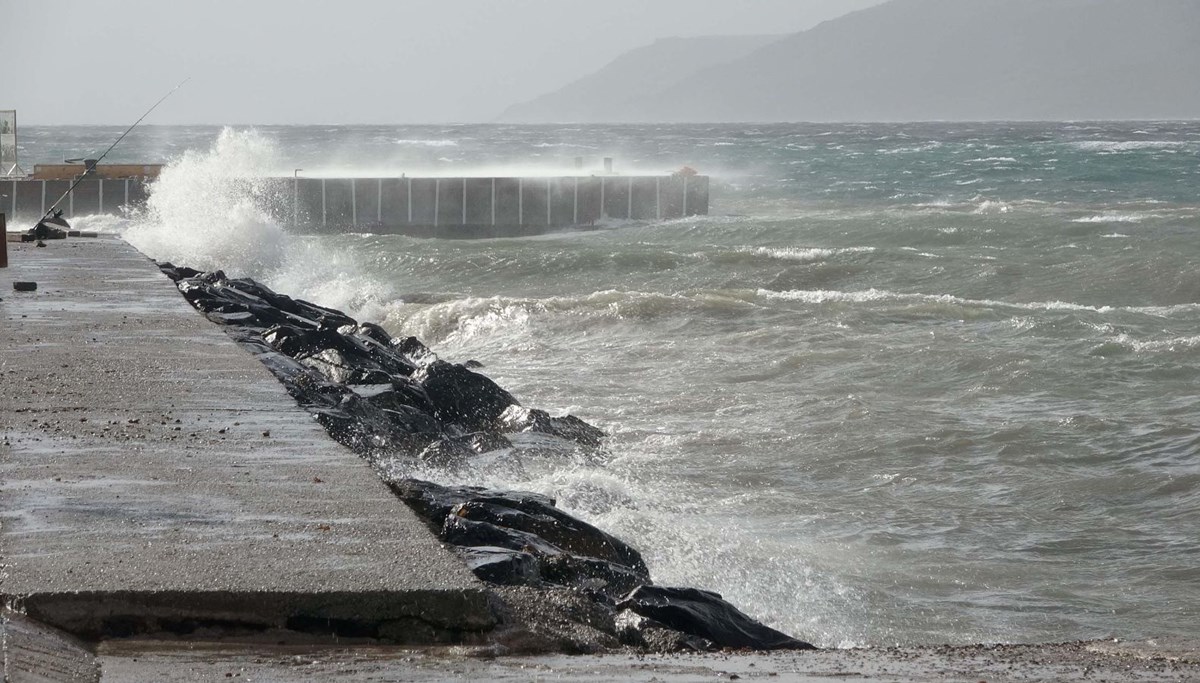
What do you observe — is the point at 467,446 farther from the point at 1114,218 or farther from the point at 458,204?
the point at 1114,218

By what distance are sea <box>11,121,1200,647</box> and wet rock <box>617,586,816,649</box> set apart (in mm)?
1376

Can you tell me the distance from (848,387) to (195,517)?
9.10m

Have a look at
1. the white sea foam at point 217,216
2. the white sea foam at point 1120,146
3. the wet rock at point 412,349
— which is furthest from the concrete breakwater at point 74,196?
the white sea foam at point 1120,146

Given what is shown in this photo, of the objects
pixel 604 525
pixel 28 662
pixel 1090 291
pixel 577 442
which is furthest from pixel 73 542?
pixel 1090 291

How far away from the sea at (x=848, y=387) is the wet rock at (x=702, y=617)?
4.52 feet

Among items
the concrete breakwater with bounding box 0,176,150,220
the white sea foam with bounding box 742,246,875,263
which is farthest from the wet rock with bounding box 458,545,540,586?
the concrete breakwater with bounding box 0,176,150,220

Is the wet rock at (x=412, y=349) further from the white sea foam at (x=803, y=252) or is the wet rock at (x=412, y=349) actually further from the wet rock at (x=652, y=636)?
the white sea foam at (x=803, y=252)

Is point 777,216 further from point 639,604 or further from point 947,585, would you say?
point 639,604

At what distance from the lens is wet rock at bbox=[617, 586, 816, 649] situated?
454cm

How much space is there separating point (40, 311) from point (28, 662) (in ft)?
20.6

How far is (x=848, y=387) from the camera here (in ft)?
42.3

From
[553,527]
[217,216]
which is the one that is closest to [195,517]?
[553,527]

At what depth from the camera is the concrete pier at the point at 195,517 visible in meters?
3.66

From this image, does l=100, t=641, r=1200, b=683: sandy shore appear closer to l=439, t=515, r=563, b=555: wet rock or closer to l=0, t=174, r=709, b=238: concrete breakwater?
l=439, t=515, r=563, b=555: wet rock
